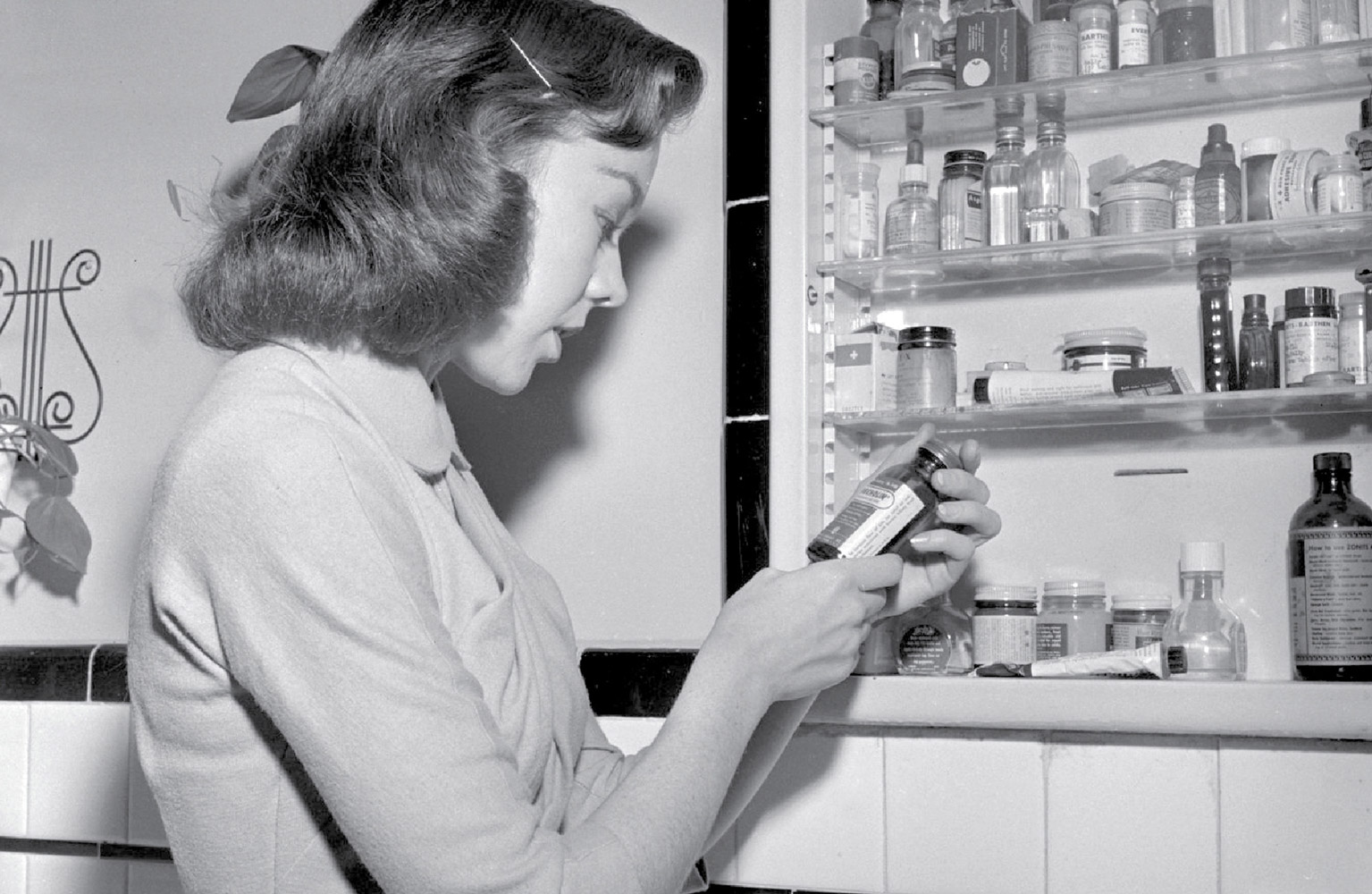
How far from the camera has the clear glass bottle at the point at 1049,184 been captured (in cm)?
138

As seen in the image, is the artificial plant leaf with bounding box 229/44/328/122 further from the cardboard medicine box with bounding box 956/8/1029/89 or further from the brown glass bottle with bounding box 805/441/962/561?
the brown glass bottle with bounding box 805/441/962/561

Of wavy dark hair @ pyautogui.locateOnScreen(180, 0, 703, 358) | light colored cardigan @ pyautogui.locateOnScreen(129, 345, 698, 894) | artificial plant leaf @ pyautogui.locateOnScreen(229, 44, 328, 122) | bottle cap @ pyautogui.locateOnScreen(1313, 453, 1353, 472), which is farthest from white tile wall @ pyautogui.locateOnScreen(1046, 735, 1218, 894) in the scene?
artificial plant leaf @ pyautogui.locateOnScreen(229, 44, 328, 122)

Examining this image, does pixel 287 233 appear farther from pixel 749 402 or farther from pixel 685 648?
pixel 685 648

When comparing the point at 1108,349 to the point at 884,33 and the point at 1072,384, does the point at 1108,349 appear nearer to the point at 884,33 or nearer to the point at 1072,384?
the point at 1072,384

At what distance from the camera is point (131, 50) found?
1.93 meters

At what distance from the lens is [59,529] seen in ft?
5.98

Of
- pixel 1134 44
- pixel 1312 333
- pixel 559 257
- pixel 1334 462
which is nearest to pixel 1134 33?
pixel 1134 44

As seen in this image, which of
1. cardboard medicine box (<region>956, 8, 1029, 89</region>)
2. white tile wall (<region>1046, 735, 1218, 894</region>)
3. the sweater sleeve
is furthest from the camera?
cardboard medicine box (<region>956, 8, 1029, 89</region>)

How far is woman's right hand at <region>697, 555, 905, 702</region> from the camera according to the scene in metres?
1.05

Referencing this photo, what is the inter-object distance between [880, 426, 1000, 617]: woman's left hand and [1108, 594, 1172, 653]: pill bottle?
16 centimetres

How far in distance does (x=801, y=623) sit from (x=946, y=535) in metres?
0.24

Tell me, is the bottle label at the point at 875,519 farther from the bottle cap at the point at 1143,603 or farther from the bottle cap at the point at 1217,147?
the bottle cap at the point at 1217,147

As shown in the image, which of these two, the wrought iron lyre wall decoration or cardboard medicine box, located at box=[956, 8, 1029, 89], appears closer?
cardboard medicine box, located at box=[956, 8, 1029, 89]

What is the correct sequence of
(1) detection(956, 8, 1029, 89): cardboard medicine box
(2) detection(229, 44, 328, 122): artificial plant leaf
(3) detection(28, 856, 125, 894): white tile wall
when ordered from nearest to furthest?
(1) detection(956, 8, 1029, 89): cardboard medicine box, (2) detection(229, 44, 328, 122): artificial plant leaf, (3) detection(28, 856, 125, 894): white tile wall
